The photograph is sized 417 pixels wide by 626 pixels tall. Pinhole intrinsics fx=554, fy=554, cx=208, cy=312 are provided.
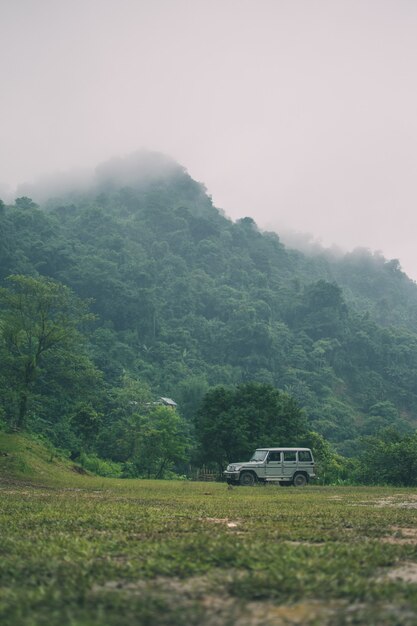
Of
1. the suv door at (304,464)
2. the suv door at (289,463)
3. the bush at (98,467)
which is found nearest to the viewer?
the suv door at (289,463)

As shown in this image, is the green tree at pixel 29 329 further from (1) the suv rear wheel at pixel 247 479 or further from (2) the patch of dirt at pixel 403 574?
(2) the patch of dirt at pixel 403 574

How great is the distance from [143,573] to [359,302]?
16666cm

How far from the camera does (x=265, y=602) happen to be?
4.48m

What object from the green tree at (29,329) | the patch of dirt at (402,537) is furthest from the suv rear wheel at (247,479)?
the patch of dirt at (402,537)

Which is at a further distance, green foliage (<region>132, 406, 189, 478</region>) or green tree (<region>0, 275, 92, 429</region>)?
green foliage (<region>132, 406, 189, 478</region>)

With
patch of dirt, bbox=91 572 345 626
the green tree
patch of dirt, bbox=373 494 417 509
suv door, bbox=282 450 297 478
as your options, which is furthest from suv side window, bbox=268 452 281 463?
patch of dirt, bbox=91 572 345 626

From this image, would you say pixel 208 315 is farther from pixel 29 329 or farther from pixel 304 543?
pixel 304 543

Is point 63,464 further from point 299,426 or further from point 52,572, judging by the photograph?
point 52,572

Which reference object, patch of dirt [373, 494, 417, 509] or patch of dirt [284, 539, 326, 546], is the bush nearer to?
patch of dirt [373, 494, 417, 509]

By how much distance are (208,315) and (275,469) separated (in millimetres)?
90318

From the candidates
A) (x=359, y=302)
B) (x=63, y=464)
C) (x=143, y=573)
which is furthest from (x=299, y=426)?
(x=359, y=302)

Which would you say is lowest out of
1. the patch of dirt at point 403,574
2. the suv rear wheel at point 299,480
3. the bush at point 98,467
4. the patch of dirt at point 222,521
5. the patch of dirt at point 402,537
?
the bush at point 98,467

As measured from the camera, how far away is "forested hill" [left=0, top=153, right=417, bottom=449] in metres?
93.8

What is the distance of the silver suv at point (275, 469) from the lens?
30.9 m
